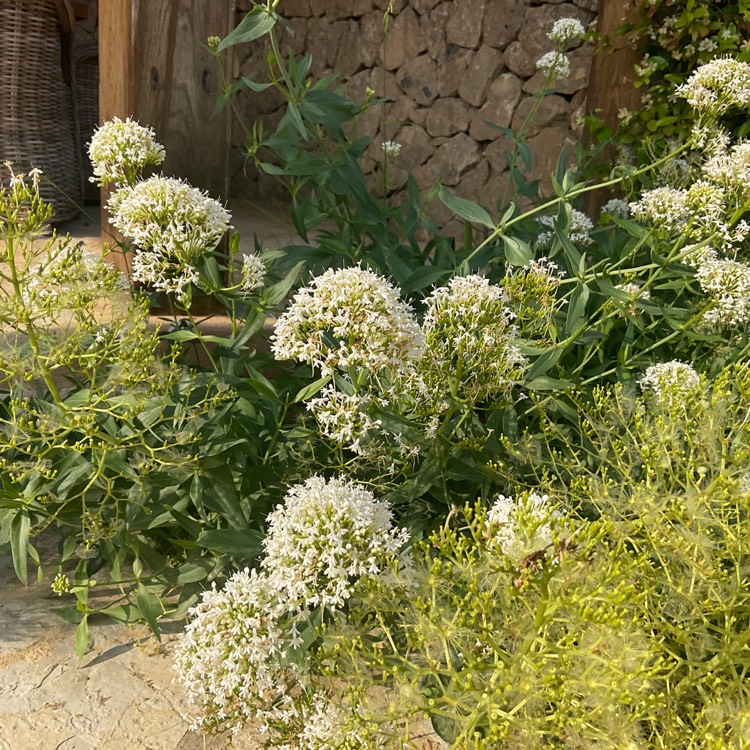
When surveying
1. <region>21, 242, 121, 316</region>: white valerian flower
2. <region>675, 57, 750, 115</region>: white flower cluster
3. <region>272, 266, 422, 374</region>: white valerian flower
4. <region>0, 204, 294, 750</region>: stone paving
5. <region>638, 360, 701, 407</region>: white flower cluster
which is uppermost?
<region>675, 57, 750, 115</region>: white flower cluster

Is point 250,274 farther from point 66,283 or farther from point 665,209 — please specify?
point 665,209

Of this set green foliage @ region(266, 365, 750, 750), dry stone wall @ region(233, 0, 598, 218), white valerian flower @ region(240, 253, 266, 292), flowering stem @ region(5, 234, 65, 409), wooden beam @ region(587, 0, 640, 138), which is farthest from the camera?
dry stone wall @ region(233, 0, 598, 218)

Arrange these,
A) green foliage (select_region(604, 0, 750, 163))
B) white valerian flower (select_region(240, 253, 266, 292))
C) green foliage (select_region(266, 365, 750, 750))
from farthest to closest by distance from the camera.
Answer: green foliage (select_region(604, 0, 750, 163)), white valerian flower (select_region(240, 253, 266, 292)), green foliage (select_region(266, 365, 750, 750))

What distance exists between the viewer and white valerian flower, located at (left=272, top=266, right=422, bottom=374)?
1374mm

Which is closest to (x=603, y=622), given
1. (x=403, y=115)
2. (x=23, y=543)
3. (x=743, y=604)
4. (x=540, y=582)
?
(x=540, y=582)

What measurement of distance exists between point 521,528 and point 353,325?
0.44m

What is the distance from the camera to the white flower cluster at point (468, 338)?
1.46 m

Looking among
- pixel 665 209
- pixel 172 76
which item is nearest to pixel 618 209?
pixel 665 209

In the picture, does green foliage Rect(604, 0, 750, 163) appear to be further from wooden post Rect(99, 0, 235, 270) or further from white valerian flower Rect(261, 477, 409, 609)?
white valerian flower Rect(261, 477, 409, 609)

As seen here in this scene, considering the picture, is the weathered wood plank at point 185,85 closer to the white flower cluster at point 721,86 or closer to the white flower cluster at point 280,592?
the white flower cluster at point 721,86

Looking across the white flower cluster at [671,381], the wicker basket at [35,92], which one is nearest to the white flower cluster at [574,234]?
the white flower cluster at [671,381]

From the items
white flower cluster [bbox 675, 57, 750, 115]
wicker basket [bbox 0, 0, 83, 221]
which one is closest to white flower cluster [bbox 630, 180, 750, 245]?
white flower cluster [bbox 675, 57, 750, 115]

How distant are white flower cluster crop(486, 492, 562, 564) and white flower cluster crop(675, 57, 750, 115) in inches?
56.1

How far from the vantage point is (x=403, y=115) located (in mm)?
5500
